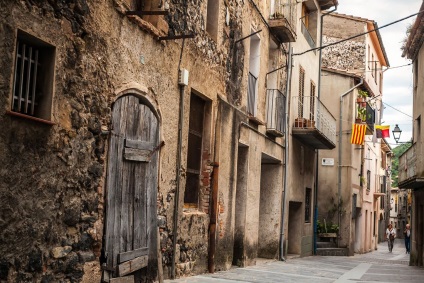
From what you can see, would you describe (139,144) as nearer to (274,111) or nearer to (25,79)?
(25,79)

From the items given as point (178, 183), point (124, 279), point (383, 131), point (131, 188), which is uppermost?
point (383, 131)

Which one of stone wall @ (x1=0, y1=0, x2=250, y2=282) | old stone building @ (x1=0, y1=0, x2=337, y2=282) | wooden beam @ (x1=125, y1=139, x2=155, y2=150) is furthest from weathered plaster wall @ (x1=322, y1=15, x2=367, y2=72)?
wooden beam @ (x1=125, y1=139, x2=155, y2=150)

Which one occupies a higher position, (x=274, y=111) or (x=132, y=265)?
(x=274, y=111)

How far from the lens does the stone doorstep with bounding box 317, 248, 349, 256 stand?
24.1 metres

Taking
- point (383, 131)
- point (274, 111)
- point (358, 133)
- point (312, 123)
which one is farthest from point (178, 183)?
point (383, 131)

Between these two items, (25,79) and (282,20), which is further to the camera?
(282,20)

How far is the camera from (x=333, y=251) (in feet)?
82.3

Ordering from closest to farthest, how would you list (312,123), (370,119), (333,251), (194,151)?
(194,151)
(312,123)
(333,251)
(370,119)

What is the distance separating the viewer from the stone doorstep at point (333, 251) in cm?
2412

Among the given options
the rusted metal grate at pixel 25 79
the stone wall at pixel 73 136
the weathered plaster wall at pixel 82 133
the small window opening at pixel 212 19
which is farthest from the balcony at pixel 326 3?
the rusted metal grate at pixel 25 79

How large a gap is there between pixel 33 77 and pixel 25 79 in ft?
0.42

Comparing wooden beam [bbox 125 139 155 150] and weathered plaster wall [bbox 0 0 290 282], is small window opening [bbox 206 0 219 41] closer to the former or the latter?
weathered plaster wall [bbox 0 0 290 282]

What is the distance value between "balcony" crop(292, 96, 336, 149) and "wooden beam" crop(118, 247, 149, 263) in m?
11.2

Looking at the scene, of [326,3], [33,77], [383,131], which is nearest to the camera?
[33,77]
